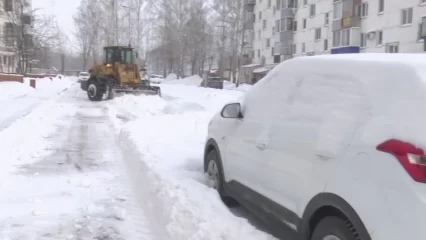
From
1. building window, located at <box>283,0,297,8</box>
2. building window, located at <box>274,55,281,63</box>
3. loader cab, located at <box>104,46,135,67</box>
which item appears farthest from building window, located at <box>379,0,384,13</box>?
building window, located at <box>274,55,281,63</box>

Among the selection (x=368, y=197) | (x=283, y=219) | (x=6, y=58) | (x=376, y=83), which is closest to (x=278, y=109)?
(x=283, y=219)

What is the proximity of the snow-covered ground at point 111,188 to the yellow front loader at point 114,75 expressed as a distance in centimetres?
1227

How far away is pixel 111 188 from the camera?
6984 mm

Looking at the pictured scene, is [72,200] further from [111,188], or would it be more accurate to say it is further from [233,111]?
[233,111]

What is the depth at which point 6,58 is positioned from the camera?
6241cm

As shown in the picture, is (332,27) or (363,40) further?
(332,27)

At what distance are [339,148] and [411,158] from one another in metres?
0.65

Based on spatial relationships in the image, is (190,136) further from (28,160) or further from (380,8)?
(380,8)

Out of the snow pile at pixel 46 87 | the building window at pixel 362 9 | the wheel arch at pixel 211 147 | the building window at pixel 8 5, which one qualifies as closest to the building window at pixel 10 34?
the building window at pixel 8 5

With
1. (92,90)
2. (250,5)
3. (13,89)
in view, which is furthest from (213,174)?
(250,5)

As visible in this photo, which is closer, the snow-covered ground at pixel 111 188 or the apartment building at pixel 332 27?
the snow-covered ground at pixel 111 188

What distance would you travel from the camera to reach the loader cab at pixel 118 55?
87.2 feet

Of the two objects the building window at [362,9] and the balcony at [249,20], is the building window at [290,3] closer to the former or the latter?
the balcony at [249,20]

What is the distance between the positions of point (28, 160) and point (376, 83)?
6964 mm
